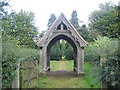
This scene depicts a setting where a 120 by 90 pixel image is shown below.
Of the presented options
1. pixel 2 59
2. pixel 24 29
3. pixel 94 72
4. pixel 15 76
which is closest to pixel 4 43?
pixel 2 59

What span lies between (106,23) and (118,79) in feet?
66.6

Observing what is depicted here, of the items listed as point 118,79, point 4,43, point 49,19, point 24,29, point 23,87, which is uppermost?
point 49,19

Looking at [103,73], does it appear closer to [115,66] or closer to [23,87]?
[115,66]

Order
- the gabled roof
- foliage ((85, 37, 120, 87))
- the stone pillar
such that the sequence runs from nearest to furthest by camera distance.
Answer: foliage ((85, 37, 120, 87)), the stone pillar, the gabled roof

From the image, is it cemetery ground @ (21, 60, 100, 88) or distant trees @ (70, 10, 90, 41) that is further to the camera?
distant trees @ (70, 10, 90, 41)

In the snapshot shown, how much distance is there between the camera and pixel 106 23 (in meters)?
22.5

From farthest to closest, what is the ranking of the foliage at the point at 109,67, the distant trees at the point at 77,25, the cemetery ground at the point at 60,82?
the distant trees at the point at 77,25
the cemetery ground at the point at 60,82
the foliage at the point at 109,67

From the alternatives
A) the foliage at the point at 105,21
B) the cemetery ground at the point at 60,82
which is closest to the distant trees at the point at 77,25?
the foliage at the point at 105,21

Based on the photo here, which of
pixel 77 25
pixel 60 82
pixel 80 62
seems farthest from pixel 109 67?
pixel 77 25

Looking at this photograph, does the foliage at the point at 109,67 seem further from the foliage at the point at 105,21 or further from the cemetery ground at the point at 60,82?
the foliage at the point at 105,21

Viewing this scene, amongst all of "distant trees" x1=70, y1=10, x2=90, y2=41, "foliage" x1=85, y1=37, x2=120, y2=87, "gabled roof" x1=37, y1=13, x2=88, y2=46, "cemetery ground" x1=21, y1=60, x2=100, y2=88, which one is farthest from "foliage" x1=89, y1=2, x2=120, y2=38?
"foliage" x1=85, y1=37, x2=120, y2=87

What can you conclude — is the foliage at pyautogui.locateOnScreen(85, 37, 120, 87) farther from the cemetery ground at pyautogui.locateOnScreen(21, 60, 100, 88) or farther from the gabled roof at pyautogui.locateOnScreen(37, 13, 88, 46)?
the gabled roof at pyautogui.locateOnScreen(37, 13, 88, 46)

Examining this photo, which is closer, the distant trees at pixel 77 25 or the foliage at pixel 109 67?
the foliage at pixel 109 67

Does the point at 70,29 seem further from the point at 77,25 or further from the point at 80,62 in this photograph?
the point at 77,25
